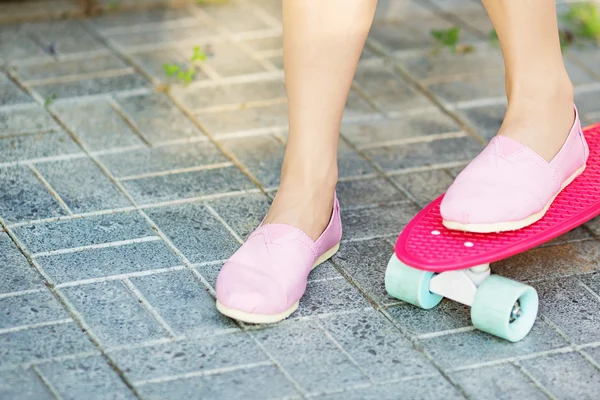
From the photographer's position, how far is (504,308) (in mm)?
1921

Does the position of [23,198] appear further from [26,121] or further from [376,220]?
[376,220]

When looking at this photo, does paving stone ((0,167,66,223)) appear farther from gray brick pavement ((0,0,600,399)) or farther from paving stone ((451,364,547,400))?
paving stone ((451,364,547,400))

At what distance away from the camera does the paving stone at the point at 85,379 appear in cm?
177

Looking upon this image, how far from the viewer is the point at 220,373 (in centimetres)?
185

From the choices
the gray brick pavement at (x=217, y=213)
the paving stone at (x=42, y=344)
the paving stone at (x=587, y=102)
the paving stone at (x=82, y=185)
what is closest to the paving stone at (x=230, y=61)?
the gray brick pavement at (x=217, y=213)

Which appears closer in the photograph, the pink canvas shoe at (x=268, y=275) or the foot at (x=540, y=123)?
the pink canvas shoe at (x=268, y=275)

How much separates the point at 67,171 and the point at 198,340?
2.75 feet

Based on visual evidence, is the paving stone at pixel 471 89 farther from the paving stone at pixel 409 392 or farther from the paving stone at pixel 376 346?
the paving stone at pixel 409 392

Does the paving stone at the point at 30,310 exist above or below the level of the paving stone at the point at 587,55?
below

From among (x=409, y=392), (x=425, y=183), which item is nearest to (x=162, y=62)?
(x=425, y=183)

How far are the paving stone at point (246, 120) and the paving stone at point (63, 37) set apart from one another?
65 centimetres

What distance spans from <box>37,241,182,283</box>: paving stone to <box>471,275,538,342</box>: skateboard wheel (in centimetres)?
67

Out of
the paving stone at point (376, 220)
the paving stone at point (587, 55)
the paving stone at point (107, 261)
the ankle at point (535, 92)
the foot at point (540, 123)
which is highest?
the ankle at point (535, 92)

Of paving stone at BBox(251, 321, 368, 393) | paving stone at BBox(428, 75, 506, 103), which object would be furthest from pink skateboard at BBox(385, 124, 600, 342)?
paving stone at BBox(428, 75, 506, 103)
